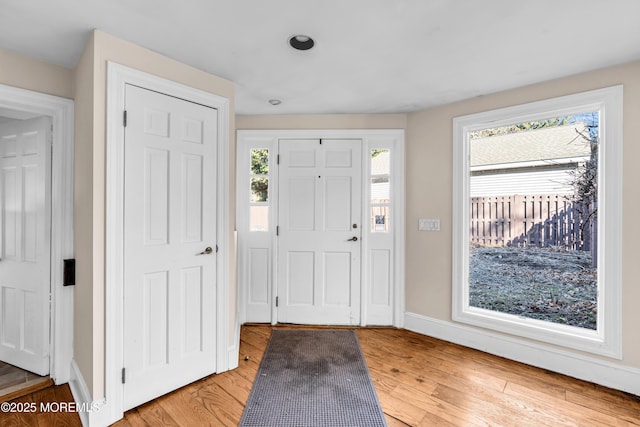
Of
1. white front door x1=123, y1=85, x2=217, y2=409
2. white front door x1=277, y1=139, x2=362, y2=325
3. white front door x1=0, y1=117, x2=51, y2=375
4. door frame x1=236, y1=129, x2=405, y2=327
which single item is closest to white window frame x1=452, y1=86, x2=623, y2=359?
door frame x1=236, y1=129, x2=405, y2=327

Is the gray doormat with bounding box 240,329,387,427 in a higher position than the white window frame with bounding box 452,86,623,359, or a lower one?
lower

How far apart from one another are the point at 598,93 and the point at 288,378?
312 centimetres

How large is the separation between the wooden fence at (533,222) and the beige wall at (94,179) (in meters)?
2.89

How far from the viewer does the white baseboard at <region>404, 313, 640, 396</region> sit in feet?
7.13

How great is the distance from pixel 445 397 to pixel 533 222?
5.39 ft

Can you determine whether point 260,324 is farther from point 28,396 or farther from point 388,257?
point 28,396

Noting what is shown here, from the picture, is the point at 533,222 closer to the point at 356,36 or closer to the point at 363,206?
the point at 363,206

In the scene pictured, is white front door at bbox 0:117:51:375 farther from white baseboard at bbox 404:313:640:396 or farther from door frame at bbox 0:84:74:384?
white baseboard at bbox 404:313:640:396

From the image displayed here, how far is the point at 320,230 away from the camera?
3330 mm

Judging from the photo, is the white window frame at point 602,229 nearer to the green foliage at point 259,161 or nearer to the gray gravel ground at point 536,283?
the gray gravel ground at point 536,283

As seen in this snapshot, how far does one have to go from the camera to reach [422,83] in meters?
2.50

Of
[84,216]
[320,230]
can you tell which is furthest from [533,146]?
[84,216]

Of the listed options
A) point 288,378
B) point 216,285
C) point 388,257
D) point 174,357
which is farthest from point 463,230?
point 174,357

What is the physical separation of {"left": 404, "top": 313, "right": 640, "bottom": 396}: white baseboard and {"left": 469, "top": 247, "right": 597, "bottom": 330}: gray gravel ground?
0.25 metres
